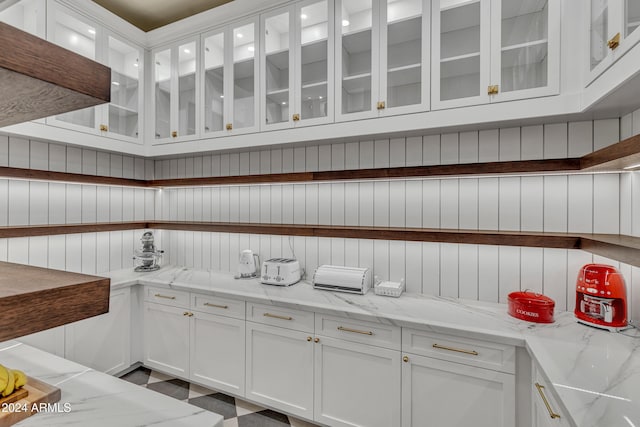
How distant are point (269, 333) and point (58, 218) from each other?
191 centimetres

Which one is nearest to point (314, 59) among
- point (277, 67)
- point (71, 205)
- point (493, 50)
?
point (277, 67)

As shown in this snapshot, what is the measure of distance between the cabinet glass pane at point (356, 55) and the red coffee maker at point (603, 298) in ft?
4.70

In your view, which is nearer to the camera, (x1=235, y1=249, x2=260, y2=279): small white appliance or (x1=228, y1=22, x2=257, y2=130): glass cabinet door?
(x1=228, y1=22, x2=257, y2=130): glass cabinet door

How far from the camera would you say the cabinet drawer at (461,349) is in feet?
4.90

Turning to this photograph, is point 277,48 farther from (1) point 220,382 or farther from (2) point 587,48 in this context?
(1) point 220,382

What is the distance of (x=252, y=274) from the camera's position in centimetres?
257

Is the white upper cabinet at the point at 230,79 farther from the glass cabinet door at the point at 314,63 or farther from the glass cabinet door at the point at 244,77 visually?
the glass cabinet door at the point at 314,63

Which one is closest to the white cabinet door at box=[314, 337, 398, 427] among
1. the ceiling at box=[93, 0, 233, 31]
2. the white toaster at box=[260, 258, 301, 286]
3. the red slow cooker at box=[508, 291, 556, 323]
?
the white toaster at box=[260, 258, 301, 286]

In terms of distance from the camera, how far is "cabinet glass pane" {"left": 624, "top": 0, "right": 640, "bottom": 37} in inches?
A: 42.0

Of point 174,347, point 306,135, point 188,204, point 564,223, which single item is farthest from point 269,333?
point 564,223

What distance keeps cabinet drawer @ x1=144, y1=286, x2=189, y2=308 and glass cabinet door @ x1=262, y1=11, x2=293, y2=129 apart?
1.36 m

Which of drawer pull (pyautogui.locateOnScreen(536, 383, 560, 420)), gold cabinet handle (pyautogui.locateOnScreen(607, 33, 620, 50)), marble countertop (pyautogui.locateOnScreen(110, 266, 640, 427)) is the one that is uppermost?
gold cabinet handle (pyautogui.locateOnScreen(607, 33, 620, 50))

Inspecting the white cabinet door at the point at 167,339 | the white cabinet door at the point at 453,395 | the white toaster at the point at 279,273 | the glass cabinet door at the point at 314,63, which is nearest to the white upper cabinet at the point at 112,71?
the glass cabinet door at the point at 314,63

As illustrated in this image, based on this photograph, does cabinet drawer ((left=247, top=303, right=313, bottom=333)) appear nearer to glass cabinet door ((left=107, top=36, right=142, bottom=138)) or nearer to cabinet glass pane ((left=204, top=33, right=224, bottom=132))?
cabinet glass pane ((left=204, top=33, right=224, bottom=132))
